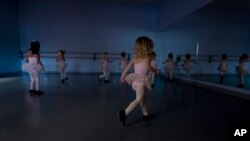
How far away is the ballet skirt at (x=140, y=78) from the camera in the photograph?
124 inches

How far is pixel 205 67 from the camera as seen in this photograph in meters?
8.70

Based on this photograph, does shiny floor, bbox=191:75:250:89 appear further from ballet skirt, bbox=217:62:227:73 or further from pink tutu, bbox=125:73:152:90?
pink tutu, bbox=125:73:152:90

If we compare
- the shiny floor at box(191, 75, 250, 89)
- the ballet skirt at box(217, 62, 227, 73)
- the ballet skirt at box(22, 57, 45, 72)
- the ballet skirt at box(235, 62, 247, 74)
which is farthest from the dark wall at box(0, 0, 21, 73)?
the ballet skirt at box(235, 62, 247, 74)

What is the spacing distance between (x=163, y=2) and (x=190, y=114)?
850 cm

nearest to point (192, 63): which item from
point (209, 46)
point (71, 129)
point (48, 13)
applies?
point (209, 46)

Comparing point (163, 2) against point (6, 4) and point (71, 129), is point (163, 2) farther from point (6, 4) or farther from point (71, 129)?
point (71, 129)

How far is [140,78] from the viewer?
10.4ft

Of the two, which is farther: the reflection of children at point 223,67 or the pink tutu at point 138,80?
the reflection of children at point 223,67

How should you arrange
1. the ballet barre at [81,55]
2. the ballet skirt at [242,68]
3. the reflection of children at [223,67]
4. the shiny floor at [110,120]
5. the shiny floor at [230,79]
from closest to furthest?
1. the shiny floor at [110,120]
2. the shiny floor at [230,79]
3. the ballet skirt at [242,68]
4. the reflection of children at [223,67]
5. the ballet barre at [81,55]

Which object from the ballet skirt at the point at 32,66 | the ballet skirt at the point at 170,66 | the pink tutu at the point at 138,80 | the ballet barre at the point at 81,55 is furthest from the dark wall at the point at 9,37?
the pink tutu at the point at 138,80

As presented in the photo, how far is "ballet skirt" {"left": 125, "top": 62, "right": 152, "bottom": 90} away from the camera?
3160mm

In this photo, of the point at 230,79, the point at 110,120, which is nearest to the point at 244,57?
the point at 230,79

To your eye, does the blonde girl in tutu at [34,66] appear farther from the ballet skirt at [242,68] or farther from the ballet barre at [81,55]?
the ballet barre at [81,55]

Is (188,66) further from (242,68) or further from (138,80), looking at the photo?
(138,80)
